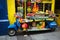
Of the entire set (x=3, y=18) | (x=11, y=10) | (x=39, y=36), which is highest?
(x=11, y=10)

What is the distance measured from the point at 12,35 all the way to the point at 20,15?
2.21 feet

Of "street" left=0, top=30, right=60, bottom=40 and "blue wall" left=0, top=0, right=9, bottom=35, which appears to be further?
"blue wall" left=0, top=0, right=9, bottom=35

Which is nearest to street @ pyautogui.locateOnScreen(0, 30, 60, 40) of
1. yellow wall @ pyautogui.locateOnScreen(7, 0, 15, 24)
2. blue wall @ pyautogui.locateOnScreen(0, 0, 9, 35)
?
blue wall @ pyautogui.locateOnScreen(0, 0, 9, 35)

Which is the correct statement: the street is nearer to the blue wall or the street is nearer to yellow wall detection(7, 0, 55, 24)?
the blue wall

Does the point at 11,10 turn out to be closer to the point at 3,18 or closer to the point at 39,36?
the point at 3,18

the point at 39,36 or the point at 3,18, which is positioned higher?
the point at 3,18

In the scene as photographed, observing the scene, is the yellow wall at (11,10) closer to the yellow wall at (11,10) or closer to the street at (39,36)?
the yellow wall at (11,10)

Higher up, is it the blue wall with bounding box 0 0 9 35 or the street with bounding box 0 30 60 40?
the blue wall with bounding box 0 0 9 35

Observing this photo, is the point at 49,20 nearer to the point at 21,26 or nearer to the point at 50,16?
the point at 50,16

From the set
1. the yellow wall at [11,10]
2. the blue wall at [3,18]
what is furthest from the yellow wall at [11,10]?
the blue wall at [3,18]

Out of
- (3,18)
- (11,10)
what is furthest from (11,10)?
(3,18)

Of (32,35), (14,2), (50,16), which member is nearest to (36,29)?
(32,35)

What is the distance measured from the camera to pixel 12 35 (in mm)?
4543

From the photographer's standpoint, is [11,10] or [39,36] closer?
[39,36]
